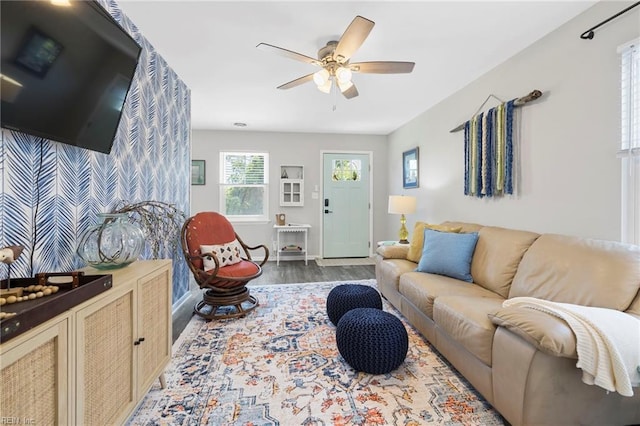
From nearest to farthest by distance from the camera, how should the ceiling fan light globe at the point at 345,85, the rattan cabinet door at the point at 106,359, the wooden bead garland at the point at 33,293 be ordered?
the wooden bead garland at the point at 33,293
the rattan cabinet door at the point at 106,359
the ceiling fan light globe at the point at 345,85

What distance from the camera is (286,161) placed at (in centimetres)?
527

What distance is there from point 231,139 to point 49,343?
4.67m

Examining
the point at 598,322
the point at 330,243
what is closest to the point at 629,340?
the point at 598,322

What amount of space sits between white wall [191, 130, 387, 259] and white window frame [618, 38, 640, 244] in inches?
155

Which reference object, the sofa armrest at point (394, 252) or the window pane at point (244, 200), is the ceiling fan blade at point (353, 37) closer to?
the sofa armrest at point (394, 252)

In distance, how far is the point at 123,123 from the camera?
78.0 inches

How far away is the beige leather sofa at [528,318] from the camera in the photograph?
1225 mm

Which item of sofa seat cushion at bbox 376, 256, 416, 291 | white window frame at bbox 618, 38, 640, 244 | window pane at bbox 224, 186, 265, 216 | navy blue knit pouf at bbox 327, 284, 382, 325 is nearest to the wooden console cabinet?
navy blue knit pouf at bbox 327, 284, 382, 325

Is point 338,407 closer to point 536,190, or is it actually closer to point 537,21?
point 536,190

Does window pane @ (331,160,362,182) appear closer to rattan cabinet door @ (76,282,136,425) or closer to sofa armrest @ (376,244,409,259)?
sofa armrest @ (376,244,409,259)

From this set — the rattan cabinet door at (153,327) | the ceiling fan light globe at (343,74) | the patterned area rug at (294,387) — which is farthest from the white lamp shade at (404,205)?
the rattan cabinet door at (153,327)

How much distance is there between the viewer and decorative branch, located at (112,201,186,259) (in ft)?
6.24

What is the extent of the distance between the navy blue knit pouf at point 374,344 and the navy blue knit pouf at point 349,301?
0.51m

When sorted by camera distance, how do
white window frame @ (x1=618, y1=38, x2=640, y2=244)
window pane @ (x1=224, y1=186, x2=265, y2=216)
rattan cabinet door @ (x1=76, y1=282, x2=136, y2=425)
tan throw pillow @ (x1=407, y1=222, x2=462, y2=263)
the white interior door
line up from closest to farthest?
rattan cabinet door @ (x1=76, y1=282, x2=136, y2=425) → white window frame @ (x1=618, y1=38, x2=640, y2=244) → tan throw pillow @ (x1=407, y1=222, x2=462, y2=263) → window pane @ (x1=224, y1=186, x2=265, y2=216) → the white interior door
